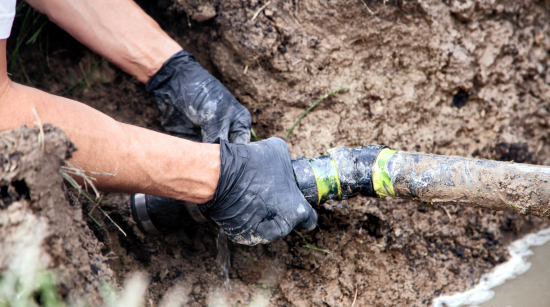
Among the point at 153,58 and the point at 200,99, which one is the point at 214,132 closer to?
the point at 200,99

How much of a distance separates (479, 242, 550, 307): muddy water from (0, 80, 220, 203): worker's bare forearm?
1.45 meters

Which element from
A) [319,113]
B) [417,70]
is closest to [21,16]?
[319,113]

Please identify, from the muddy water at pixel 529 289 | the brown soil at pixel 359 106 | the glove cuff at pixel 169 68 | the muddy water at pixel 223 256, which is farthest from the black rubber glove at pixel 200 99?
the muddy water at pixel 529 289

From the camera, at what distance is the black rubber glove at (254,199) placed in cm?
142

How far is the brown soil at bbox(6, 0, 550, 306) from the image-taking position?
1764 millimetres

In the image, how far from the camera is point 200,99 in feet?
5.58

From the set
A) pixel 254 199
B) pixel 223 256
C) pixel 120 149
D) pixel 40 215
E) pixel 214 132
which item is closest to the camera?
pixel 40 215

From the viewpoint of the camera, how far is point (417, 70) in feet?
6.38

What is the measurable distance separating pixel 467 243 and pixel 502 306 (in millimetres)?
311

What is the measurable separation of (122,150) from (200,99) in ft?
1.74

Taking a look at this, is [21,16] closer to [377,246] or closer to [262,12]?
[262,12]

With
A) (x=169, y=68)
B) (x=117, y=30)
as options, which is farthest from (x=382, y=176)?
(x=117, y=30)

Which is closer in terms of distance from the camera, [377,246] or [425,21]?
Result: [377,246]

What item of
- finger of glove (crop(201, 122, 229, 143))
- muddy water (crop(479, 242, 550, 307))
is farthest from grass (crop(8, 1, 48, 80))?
muddy water (crop(479, 242, 550, 307))
